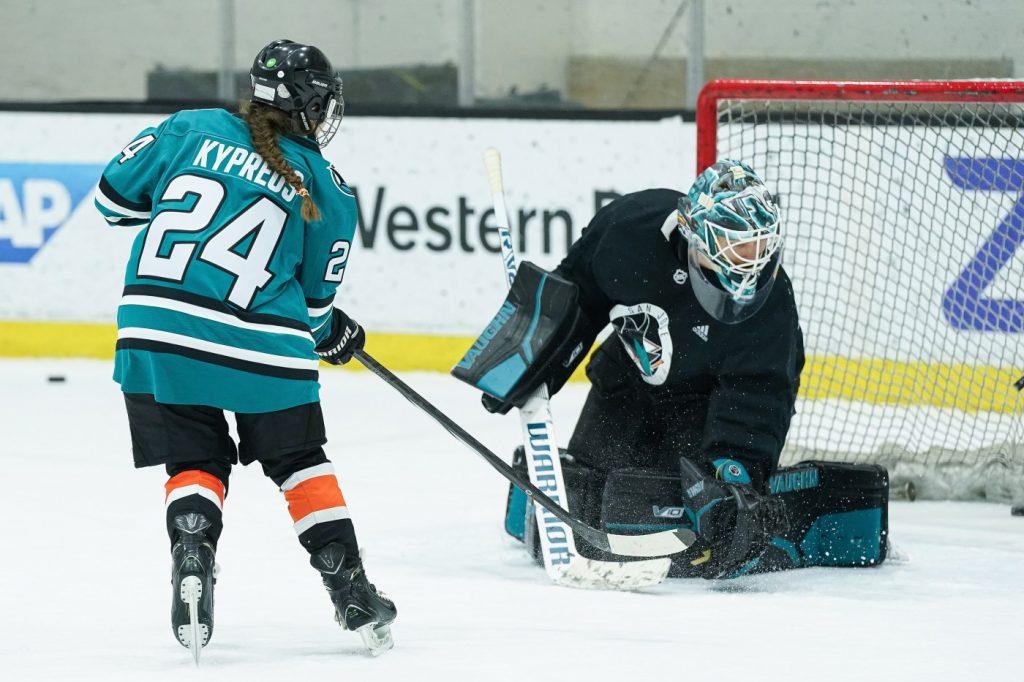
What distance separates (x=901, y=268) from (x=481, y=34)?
1955mm

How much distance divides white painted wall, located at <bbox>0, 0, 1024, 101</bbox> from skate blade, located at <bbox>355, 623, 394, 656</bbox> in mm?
3333

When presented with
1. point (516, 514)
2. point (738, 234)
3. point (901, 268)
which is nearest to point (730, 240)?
point (738, 234)

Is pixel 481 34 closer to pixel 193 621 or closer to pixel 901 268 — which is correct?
pixel 901 268

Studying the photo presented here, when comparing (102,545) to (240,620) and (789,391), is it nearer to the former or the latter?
(240,620)

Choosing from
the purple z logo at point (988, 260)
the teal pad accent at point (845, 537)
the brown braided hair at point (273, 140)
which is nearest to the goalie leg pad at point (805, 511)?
the teal pad accent at point (845, 537)

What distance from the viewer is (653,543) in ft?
9.69

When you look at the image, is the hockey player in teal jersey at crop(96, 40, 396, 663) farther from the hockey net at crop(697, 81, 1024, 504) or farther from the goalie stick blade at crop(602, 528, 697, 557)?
the hockey net at crop(697, 81, 1024, 504)

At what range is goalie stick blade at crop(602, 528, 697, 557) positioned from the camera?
9.57 feet

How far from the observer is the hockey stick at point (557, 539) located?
9.55ft

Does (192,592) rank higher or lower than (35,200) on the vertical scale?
lower

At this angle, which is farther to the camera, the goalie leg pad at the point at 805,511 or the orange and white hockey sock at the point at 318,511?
the goalie leg pad at the point at 805,511

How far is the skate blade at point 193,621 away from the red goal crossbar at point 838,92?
6.23 feet

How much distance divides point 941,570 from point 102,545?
69.6 inches

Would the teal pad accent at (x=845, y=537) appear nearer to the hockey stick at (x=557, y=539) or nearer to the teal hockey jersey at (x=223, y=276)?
the hockey stick at (x=557, y=539)
